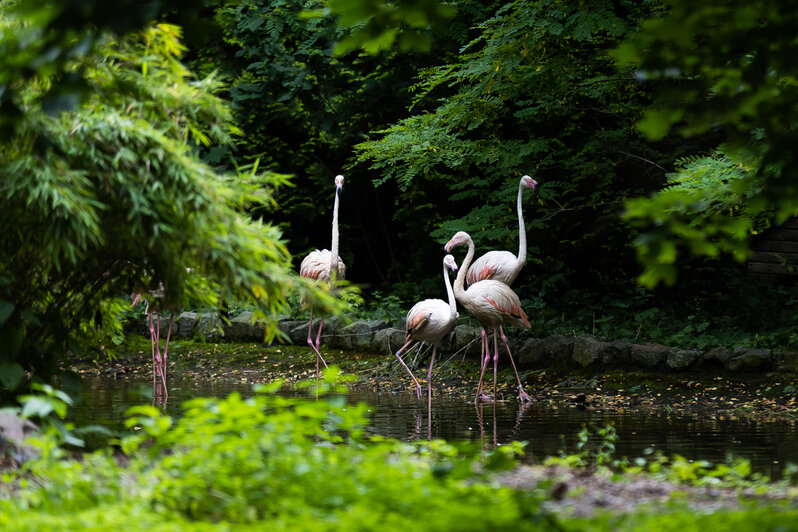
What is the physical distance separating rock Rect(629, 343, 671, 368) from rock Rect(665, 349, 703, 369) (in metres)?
0.09

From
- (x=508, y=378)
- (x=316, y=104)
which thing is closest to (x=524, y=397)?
(x=508, y=378)

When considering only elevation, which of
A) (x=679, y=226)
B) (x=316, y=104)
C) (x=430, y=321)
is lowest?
(x=430, y=321)

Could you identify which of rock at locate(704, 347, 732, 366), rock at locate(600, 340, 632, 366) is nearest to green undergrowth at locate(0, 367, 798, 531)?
rock at locate(704, 347, 732, 366)

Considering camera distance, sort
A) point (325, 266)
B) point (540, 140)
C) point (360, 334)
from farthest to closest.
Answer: point (360, 334), point (325, 266), point (540, 140)

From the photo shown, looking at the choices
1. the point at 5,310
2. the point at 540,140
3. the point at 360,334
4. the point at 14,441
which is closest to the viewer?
the point at 14,441

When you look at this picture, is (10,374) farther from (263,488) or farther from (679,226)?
(679,226)

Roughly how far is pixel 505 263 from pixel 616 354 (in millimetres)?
1617

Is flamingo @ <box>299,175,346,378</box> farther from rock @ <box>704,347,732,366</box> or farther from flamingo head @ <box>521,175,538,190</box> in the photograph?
rock @ <box>704,347,732,366</box>

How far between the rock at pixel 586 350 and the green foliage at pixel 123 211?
5205 millimetres

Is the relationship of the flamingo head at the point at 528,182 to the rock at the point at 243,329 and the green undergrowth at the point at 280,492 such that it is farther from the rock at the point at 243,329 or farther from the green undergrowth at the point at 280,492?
the green undergrowth at the point at 280,492

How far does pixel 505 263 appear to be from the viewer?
9961 mm

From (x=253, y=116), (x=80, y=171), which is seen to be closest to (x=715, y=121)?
(x=80, y=171)

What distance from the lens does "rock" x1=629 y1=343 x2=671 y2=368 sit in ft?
30.2

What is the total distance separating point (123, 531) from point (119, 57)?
2863 mm
